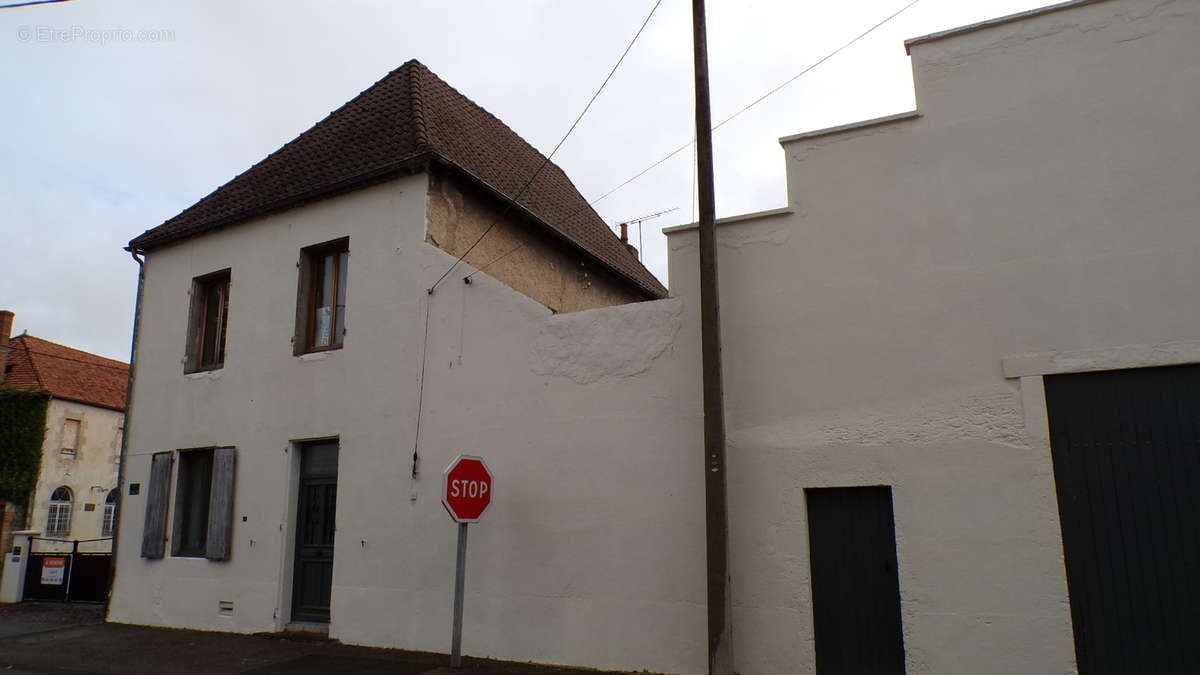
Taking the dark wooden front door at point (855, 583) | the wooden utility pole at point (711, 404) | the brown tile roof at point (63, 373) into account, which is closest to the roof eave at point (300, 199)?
the wooden utility pole at point (711, 404)

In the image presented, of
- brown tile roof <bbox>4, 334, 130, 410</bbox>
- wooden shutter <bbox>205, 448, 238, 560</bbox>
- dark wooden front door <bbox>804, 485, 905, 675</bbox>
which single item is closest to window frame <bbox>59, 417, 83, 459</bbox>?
brown tile roof <bbox>4, 334, 130, 410</bbox>

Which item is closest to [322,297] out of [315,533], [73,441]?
[315,533]

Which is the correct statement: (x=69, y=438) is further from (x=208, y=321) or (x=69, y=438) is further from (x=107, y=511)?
(x=208, y=321)

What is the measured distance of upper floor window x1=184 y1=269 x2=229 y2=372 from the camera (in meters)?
12.8

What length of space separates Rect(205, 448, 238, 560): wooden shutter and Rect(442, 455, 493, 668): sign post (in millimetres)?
4652

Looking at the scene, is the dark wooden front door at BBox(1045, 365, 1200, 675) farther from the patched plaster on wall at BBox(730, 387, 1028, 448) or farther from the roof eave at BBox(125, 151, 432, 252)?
the roof eave at BBox(125, 151, 432, 252)

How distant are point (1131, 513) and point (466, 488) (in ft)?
20.0

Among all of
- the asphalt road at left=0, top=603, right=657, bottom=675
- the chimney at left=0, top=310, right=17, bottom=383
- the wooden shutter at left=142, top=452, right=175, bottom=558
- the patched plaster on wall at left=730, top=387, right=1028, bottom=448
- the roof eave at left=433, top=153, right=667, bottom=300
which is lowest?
the asphalt road at left=0, top=603, right=657, bottom=675

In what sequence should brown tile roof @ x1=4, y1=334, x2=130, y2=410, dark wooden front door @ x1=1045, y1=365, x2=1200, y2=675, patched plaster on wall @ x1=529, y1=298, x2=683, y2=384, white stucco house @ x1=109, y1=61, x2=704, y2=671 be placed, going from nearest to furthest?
dark wooden front door @ x1=1045, y1=365, x2=1200, y2=675 < white stucco house @ x1=109, y1=61, x2=704, y2=671 < patched plaster on wall @ x1=529, y1=298, x2=683, y2=384 < brown tile roof @ x1=4, y1=334, x2=130, y2=410

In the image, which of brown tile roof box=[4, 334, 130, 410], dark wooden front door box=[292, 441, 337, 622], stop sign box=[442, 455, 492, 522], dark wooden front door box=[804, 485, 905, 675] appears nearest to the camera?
dark wooden front door box=[804, 485, 905, 675]

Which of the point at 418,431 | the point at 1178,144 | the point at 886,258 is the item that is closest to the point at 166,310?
the point at 418,431

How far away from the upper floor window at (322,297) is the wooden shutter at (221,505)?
199 centimetres

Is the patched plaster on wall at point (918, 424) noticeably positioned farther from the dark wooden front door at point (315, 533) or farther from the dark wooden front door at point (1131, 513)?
the dark wooden front door at point (315, 533)

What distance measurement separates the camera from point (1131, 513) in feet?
21.4
